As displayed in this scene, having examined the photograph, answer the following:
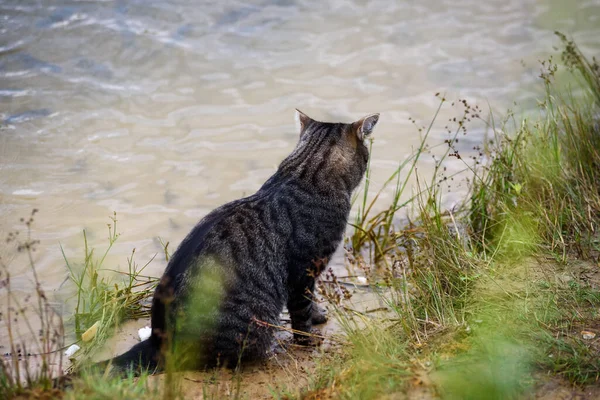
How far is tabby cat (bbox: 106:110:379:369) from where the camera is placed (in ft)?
12.5

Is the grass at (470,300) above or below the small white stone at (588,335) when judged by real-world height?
above

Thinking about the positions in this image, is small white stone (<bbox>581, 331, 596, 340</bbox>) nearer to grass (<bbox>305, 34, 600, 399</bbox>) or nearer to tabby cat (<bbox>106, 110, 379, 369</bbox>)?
grass (<bbox>305, 34, 600, 399</bbox>)

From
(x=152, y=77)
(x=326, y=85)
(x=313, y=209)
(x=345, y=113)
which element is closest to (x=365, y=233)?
(x=313, y=209)

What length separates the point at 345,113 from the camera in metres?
7.36

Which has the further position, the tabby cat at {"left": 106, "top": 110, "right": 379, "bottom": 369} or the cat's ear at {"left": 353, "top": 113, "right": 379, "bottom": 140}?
the cat's ear at {"left": 353, "top": 113, "right": 379, "bottom": 140}

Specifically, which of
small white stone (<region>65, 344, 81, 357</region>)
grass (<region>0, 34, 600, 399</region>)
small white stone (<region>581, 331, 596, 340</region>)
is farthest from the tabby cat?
small white stone (<region>581, 331, 596, 340</region>)

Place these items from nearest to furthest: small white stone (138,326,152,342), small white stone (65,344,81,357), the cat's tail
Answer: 1. the cat's tail
2. small white stone (65,344,81,357)
3. small white stone (138,326,152,342)

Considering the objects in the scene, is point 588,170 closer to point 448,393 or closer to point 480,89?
point 448,393

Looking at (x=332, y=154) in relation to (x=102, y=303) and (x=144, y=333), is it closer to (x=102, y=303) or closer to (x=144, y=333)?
(x=144, y=333)

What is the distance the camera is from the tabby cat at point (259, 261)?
12.5ft

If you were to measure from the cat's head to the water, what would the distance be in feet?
5.04

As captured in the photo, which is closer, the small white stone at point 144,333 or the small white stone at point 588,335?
the small white stone at point 588,335

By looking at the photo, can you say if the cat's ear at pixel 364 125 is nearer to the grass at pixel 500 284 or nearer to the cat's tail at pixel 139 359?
the grass at pixel 500 284

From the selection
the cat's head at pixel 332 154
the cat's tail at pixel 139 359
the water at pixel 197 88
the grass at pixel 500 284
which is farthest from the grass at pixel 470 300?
the water at pixel 197 88
